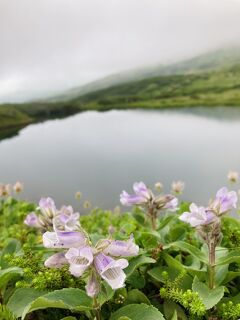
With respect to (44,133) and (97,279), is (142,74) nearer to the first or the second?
(44,133)

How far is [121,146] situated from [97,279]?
34000 mm

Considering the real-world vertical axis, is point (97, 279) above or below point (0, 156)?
above

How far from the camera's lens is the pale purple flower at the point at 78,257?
1.80 meters

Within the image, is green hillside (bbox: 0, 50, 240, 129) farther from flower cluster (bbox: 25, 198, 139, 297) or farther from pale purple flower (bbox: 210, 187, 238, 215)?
flower cluster (bbox: 25, 198, 139, 297)

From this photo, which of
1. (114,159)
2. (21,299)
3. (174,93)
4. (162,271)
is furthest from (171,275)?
(174,93)

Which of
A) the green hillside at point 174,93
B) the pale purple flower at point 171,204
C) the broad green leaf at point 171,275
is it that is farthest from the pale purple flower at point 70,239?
the green hillside at point 174,93

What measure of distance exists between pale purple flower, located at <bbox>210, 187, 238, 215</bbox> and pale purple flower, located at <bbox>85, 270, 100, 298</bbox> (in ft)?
2.48

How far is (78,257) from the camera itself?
1.84 m

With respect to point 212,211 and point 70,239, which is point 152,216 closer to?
point 212,211

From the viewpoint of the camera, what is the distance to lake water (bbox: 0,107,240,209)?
1944 centimetres

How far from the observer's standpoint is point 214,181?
19.1 m

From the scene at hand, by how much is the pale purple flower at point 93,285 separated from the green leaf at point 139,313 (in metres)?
0.22

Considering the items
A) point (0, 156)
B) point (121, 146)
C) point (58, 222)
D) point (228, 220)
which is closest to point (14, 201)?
point (228, 220)

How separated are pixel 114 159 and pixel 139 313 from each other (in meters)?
26.7
